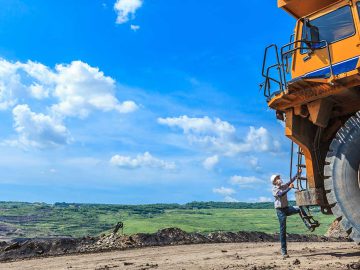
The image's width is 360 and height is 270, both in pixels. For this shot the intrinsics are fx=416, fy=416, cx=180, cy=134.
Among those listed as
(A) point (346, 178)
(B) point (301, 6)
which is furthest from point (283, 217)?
(B) point (301, 6)

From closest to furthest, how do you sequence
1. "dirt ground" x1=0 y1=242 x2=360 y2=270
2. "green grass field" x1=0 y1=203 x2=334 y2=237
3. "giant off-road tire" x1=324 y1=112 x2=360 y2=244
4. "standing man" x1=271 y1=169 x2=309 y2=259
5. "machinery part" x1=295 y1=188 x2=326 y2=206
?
"giant off-road tire" x1=324 y1=112 x2=360 y2=244, "dirt ground" x1=0 y1=242 x2=360 y2=270, "machinery part" x1=295 y1=188 x2=326 y2=206, "standing man" x1=271 y1=169 x2=309 y2=259, "green grass field" x1=0 y1=203 x2=334 y2=237

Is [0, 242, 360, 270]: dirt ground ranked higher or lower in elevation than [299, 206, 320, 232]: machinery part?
lower

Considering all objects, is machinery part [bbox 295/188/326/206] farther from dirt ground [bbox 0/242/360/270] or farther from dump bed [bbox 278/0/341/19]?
dump bed [bbox 278/0/341/19]

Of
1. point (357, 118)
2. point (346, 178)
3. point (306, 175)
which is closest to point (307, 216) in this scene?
point (306, 175)

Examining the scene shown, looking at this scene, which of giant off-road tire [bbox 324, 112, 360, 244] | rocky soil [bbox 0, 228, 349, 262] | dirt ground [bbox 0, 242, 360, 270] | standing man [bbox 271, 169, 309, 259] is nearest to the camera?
giant off-road tire [bbox 324, 112, 360, 244]

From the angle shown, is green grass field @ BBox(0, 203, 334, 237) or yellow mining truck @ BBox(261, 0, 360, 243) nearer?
yellow mining truck @ BBox(261, 0, 360, 243)

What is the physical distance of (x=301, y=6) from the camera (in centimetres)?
909

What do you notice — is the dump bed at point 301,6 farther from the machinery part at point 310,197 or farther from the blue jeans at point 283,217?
the blue jeans at point 283,217

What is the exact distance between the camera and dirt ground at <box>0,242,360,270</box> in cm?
804

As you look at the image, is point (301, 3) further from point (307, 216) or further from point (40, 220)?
point (40, 220)

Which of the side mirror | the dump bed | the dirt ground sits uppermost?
the dump bed

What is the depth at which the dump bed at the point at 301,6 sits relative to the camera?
881 centimetres

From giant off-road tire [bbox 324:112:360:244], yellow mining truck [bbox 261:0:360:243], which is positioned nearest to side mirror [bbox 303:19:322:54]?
yellow mining truck [bbox 261:0:360:243]

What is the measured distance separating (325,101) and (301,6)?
92.6 inches
